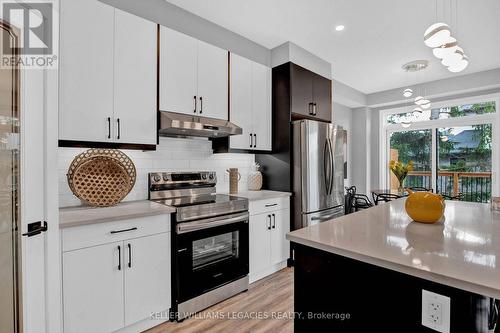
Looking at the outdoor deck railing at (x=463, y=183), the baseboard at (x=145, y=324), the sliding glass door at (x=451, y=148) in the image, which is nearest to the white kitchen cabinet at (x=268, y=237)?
the baseboard at (x=145, y=324)

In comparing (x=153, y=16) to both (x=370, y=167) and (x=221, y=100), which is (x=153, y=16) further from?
(x=370, y=167)

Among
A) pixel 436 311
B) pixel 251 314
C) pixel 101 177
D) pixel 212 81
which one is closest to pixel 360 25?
pixel 212 81

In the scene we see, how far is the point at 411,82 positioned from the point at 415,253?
484 cm

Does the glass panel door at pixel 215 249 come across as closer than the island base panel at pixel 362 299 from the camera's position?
No

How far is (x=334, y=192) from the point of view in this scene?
339cm

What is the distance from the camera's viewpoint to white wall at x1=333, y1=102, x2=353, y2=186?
17.5 ft

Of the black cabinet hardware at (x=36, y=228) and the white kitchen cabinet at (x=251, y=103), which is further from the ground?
the white kitchen cabinet at (x=251, y=103)

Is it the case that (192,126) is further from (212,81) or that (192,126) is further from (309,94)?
(309,94)

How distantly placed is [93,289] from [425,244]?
1905 mm

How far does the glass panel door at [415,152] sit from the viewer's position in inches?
202

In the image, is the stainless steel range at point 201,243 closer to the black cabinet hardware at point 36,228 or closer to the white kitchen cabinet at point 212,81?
the white kitchen cabinet at point 212,81

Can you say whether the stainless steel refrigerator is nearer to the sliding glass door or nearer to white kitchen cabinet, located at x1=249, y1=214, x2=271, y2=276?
white kitchen cabinet, located at x1=249, y1=214, x2=271, y2=276

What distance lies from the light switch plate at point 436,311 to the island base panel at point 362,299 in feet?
0.04

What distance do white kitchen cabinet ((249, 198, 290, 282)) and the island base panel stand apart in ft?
4.52
